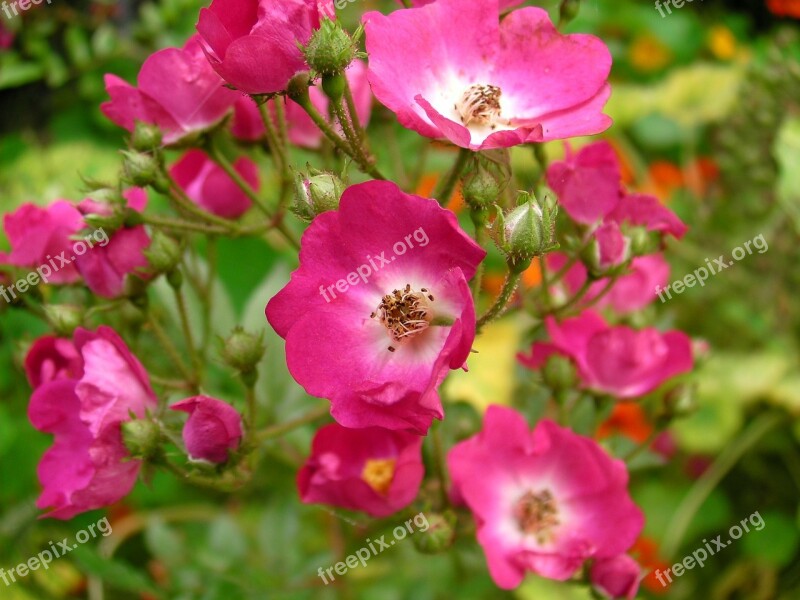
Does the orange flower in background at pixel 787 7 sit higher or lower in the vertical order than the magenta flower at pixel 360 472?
lower

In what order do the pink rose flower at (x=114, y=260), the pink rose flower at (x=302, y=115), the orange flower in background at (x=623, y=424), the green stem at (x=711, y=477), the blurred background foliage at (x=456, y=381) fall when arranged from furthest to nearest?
the orange flower in background at (x=623, y=424) < the green stem at (x=711, y=477) < the blurred background foliage at (x=456, y=381) < the pink rose flower at (x=302, y=115) < the pink rose flower at (x=114, y=260)

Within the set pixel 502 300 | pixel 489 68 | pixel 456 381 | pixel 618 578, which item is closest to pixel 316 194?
pixel 502 300

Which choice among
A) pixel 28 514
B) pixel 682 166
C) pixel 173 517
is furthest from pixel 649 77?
pixel 28 514

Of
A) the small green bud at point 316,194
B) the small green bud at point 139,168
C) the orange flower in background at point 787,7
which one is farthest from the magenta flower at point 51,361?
the orange flower in background at point 787,7

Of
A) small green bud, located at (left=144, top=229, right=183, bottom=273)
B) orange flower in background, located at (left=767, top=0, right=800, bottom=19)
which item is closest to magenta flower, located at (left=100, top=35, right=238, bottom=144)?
small green bud, located at (left=144, top=229, right=183, bottom=273)

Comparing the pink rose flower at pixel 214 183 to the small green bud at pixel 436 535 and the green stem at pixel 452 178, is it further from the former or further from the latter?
the small green bud at pixel 436 535
